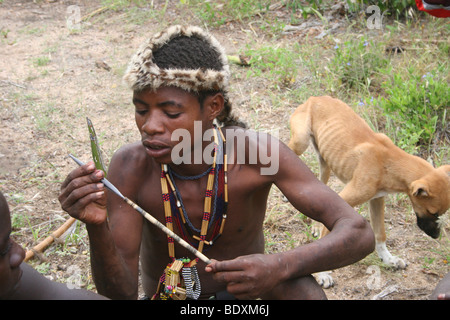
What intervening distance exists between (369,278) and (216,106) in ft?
6.21

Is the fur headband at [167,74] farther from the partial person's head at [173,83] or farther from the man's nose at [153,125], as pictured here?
the man's nose at [153,125]

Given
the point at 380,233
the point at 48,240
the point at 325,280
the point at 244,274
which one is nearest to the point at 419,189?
the point at 380,233

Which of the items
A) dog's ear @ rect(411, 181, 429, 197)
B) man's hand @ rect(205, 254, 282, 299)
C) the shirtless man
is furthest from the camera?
dog's ear @ rect(411, 181, 429, 197)

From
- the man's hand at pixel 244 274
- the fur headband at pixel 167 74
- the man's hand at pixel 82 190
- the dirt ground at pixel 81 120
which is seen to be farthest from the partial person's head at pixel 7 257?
the dirt ground at pixel 81 120

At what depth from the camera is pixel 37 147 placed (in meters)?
5.18

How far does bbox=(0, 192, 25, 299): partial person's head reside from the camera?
5.81 ft

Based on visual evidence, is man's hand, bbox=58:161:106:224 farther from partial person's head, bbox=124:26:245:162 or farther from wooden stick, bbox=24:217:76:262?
wooden stick, bbox=24:217:76:262

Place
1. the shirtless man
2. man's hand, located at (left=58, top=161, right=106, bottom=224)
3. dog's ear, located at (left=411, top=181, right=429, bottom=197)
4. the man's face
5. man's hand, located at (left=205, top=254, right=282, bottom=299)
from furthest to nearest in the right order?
dog's ear, located at (left=411, top=181, right=429, bottom=197) → the man's face → the shirtless man → man's hand, located at (left=205, top=254, right=282, bottom=299) → man's hand, located at (left=58, top=161, right=106, bottom=224)

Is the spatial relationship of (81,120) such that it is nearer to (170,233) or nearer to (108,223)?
(108,223)

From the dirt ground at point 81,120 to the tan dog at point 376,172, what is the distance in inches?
9.6

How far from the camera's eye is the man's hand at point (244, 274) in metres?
2.14

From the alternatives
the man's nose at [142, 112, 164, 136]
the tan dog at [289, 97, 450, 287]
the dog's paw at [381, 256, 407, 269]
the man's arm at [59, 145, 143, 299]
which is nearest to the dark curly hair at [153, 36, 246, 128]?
the man's nose at [142, 112, 164, 136]

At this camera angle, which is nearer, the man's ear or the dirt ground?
the man's ear
